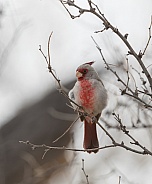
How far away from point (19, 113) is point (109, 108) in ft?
3.86

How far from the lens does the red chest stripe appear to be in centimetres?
433

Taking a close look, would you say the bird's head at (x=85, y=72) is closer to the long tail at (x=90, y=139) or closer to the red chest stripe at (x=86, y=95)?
the red chest stripe at (x=86, y=95)

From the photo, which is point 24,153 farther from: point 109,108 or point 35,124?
point 109,108

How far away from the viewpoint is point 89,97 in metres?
4.37

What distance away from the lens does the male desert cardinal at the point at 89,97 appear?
171 inches

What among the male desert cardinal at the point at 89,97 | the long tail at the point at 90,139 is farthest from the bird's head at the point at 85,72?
the long tail at the point at 90,139

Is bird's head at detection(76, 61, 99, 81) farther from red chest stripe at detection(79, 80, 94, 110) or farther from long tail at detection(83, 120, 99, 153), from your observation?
long tail at detection(83, 120, 99, 153)

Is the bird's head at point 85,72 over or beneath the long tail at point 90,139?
over

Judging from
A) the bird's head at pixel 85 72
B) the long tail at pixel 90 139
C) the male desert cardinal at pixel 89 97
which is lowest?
the long tail at pixel 90 139

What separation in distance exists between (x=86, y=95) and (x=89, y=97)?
0.11ft

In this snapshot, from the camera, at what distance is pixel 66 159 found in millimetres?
5434

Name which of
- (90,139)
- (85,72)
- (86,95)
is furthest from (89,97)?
(90,139)

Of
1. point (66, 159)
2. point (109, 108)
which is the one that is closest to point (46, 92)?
point (66, 159)

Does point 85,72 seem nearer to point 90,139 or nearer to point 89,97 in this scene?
point 89,97
